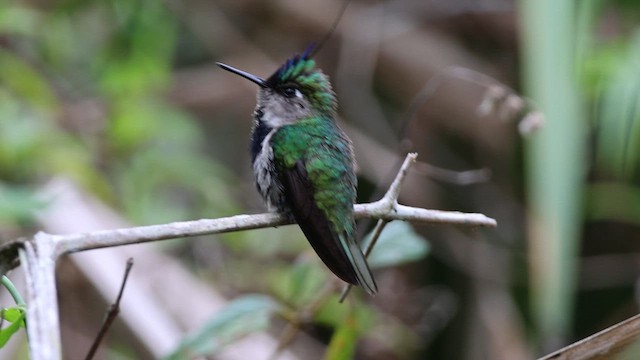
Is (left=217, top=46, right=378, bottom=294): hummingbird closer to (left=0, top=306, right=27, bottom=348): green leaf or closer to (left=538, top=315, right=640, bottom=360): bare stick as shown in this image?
(left=538, top=315, right=640, bottom=360): bare stick

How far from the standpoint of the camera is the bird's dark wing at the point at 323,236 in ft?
5.39

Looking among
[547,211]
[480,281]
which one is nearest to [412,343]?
[480,281]

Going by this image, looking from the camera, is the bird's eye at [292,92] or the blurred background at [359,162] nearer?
the bird's eye at [292,92]

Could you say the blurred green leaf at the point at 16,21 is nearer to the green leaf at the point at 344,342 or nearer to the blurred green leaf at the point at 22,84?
the blurred green leaf at the point at 22,84

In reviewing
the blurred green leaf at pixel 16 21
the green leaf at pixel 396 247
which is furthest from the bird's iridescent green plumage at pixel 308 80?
the blurred green leaf at pixel 16 21

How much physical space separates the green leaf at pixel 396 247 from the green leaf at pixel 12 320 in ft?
3.34

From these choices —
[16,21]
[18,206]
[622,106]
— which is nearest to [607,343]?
[18,206]

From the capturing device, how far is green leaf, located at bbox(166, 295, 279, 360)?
1808mm

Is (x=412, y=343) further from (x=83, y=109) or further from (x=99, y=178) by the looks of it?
(x=83, y=109)

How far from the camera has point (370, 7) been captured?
16.6ft

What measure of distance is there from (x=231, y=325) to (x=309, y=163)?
1.33 ft

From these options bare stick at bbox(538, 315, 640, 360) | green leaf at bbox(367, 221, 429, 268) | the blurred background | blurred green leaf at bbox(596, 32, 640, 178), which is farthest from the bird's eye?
bare stick at bbox(538, 315, 640, 360)

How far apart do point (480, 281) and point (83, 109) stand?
2016 mm

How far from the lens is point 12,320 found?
1.14 meters
